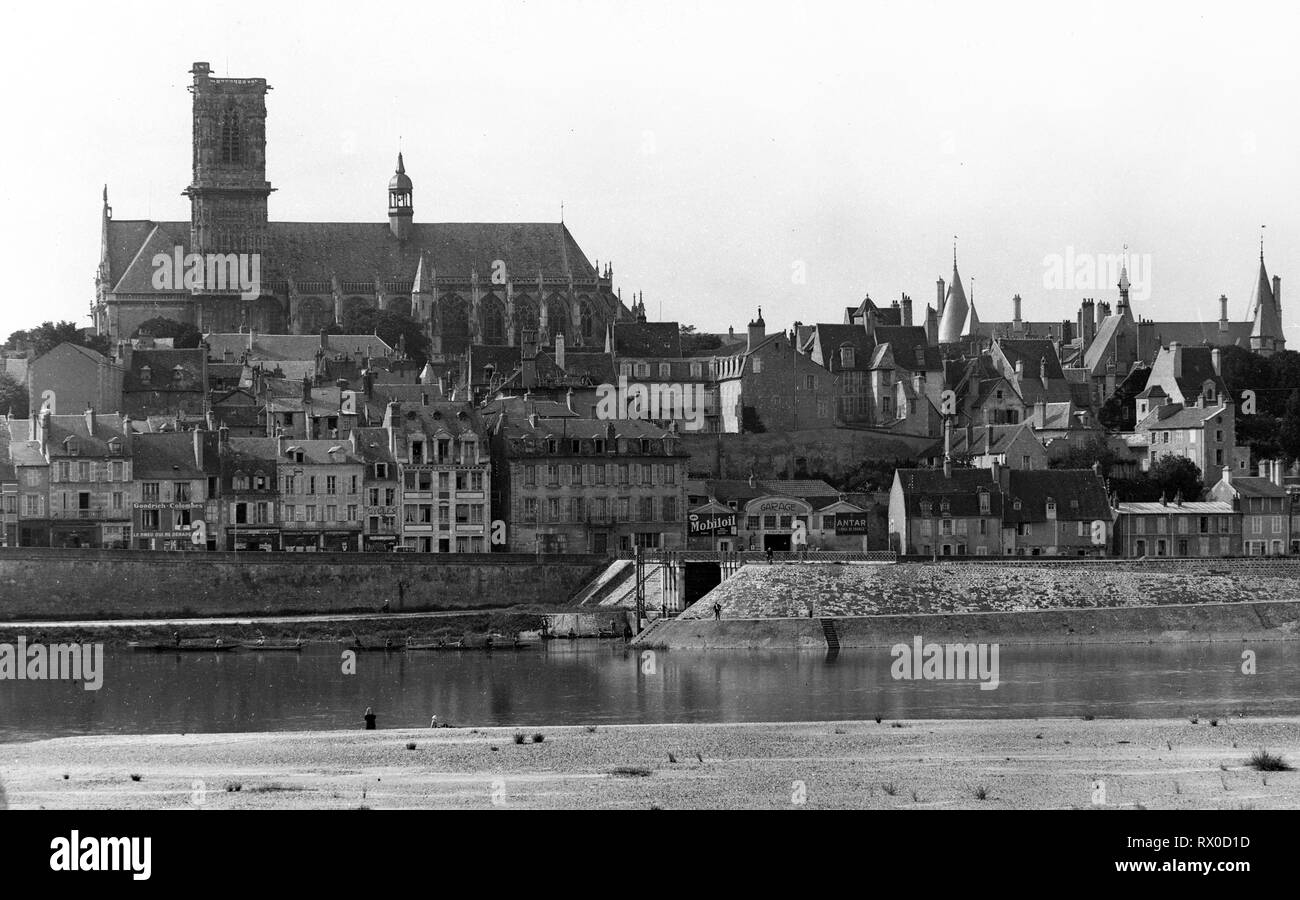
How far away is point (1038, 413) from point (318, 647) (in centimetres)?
5194

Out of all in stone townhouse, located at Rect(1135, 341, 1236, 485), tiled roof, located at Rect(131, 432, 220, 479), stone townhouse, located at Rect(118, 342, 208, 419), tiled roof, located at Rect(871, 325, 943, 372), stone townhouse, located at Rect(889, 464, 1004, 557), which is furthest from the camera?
tiled roof, located at Rect(871, 325, 943, 372)

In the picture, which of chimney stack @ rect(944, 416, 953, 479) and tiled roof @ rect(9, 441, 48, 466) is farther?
chimney stack @ rect(944, 416, 953, 479)

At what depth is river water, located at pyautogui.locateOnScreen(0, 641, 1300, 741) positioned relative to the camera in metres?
47.1

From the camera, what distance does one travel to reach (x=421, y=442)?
274 ft

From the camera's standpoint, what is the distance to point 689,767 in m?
33.5

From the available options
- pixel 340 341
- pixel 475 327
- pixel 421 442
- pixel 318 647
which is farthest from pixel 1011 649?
pixel 475 327

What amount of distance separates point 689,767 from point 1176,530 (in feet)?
186

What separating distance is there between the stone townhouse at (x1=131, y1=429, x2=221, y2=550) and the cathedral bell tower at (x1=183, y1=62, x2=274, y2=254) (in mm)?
68522

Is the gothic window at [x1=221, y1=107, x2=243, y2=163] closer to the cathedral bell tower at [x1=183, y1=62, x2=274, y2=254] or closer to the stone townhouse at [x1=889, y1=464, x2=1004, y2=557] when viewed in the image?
the cathedral bell tower at [x1=183, y1=62, x2=274, y2=254]

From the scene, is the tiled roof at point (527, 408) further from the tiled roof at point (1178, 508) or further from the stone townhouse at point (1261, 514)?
the stone townhouse at point (1261, 514)

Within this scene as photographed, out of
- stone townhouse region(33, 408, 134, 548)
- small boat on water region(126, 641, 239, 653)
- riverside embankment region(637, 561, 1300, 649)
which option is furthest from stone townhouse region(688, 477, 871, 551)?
small boat on water region(126, 641, 239, 653)

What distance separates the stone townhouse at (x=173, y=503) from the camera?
269 feet

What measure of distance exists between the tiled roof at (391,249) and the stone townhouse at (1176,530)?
69.8m
